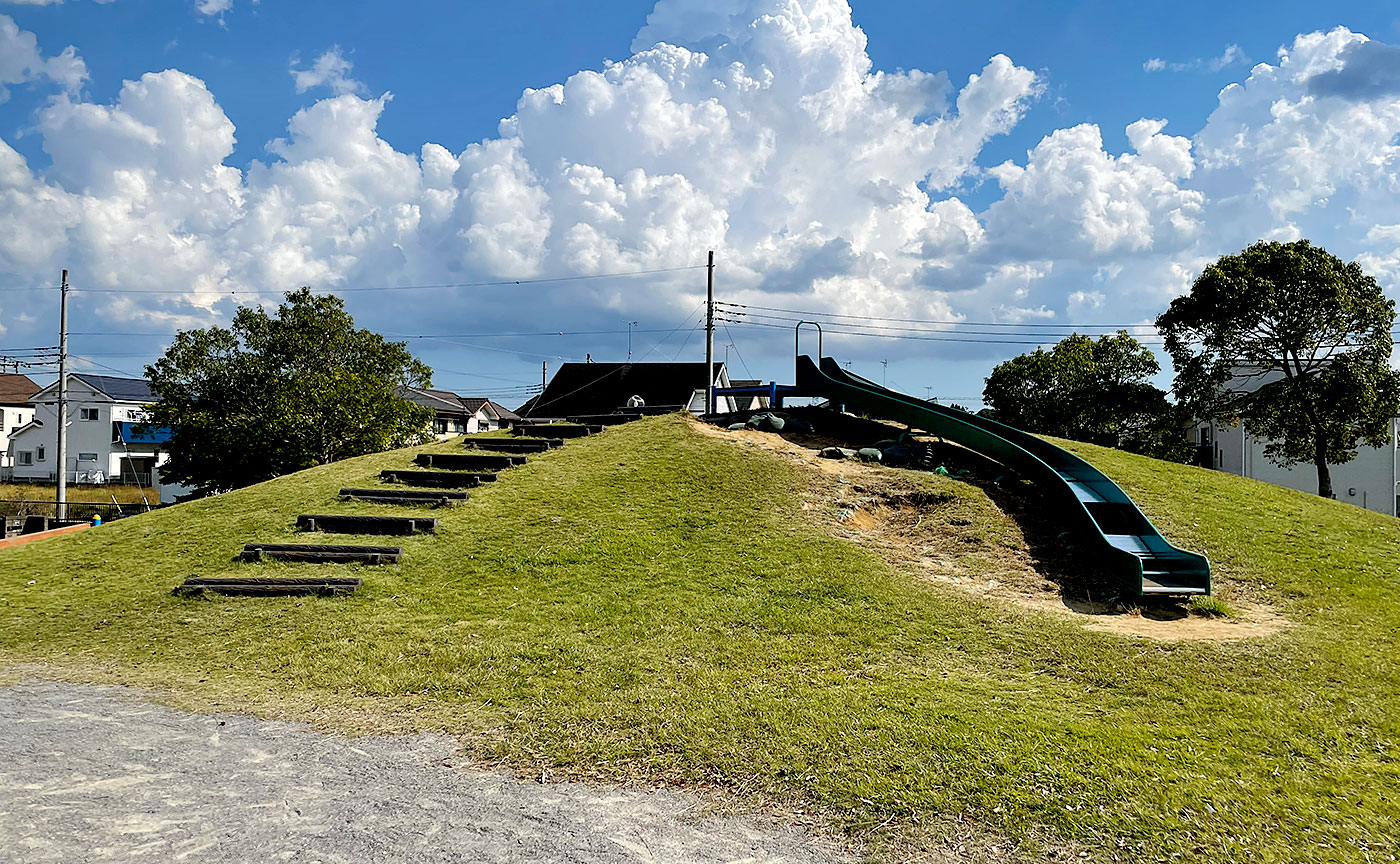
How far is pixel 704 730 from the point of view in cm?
547

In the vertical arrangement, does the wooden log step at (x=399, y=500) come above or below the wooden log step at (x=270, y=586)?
above

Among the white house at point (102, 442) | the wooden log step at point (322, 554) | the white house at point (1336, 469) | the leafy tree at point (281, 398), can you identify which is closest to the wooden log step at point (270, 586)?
the wooden log step at point (322, 554)

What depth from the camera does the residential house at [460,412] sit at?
4422 cm

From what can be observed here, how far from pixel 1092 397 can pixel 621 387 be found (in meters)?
23.8

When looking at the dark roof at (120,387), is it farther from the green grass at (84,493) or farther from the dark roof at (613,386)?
the dark roof at (613,386)

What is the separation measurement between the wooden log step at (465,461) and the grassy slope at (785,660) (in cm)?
175

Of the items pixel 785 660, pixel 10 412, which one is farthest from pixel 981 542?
pixel 10 412

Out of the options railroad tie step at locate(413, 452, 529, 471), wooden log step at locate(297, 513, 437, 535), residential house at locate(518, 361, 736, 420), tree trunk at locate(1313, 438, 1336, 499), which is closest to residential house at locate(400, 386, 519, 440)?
residential house at locate(518, 361, 736, 420)

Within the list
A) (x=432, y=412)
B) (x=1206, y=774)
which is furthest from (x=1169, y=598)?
(x=432, y=412)

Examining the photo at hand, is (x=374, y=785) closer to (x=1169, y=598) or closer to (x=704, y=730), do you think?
(x=704, y=730)

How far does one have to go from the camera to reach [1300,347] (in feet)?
76.3

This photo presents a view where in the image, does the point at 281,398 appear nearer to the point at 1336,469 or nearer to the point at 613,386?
the point at 613,386

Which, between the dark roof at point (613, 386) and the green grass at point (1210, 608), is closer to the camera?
the green grass at point (1210, 608)

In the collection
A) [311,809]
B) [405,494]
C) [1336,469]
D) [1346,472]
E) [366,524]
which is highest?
[1336,469]
